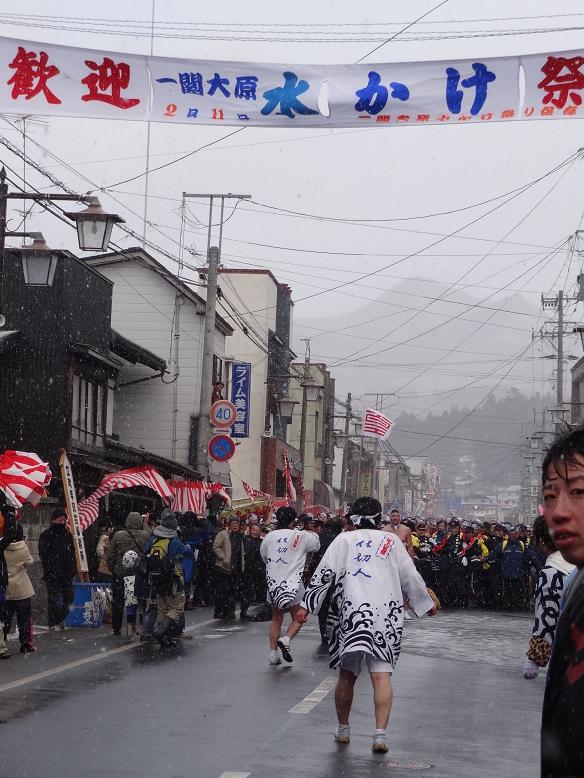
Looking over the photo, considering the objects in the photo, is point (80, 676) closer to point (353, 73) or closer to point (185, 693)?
point (185, 693)

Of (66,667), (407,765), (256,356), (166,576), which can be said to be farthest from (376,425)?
(407,765)

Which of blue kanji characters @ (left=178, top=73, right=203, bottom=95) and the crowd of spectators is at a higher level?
blue kanji characters @ (left=178, top=73, right=203, bottom=95)

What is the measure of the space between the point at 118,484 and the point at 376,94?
12.3 m

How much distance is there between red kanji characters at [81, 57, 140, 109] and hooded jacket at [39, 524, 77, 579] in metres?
7.54

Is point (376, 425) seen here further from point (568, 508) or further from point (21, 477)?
point (568, 508)

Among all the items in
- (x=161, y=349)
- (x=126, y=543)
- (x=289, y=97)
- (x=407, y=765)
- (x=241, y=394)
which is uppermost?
(x=161, y=349)

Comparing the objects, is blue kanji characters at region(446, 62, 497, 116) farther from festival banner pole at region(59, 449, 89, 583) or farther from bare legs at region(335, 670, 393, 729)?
festival banner pole at region(59, 449, 89, 583)

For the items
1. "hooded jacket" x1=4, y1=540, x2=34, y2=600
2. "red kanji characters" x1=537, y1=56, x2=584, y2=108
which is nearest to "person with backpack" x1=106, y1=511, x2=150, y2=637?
"hooded jacket" x1=4, y1=540, x2=34, y2=600

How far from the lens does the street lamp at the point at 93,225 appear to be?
15.5 m

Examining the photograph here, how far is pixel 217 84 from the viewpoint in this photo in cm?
1204

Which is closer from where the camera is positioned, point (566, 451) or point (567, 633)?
point (567, 633)

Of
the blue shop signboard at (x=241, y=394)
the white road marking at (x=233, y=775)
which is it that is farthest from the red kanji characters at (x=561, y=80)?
the blue shop signboard at (x=241, y=394)

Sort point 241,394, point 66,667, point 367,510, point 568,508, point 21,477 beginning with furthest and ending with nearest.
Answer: point 241,394 → point 21,477 → point 66,667 → point 367,510 → point 568,508

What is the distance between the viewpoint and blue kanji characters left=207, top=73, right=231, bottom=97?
12.0m
